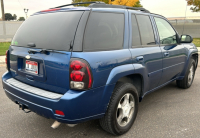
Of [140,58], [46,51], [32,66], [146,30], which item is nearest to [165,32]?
[146,30]

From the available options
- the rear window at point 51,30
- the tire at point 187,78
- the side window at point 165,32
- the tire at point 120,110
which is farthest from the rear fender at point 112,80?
the tire at point 187,78

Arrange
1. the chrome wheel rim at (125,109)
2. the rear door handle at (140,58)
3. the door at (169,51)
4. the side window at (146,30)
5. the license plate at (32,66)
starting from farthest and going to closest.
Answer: the door at (169,51)
the side window at (146,30)
the rear door handle at (140,58)
the chrome wheel rim at (125,109)
the license plate at (32,66)

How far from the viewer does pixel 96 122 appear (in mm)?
3092

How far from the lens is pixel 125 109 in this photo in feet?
8.96

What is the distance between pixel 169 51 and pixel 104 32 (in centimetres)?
173

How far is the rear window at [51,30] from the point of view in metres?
2.25

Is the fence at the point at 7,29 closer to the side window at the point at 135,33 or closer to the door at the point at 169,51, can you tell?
the door at the point at 169,51

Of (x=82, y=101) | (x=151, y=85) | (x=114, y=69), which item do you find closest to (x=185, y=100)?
(x=151, y=85)

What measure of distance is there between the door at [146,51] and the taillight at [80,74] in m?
0.88

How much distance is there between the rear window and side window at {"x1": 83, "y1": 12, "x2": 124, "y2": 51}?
18cm

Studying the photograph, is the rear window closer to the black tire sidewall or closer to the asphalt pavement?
the black tire sidewall

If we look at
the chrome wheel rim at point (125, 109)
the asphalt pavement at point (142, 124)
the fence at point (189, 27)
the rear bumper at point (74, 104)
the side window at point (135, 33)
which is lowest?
the asphalt pavement at point (142, 124)

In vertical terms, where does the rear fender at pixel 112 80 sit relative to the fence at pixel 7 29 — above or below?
below

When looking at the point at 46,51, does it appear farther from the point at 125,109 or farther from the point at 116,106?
the point at 125,109
